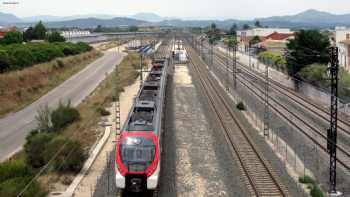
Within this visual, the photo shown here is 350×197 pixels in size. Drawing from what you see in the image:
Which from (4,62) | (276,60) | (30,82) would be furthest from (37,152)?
(276,60)

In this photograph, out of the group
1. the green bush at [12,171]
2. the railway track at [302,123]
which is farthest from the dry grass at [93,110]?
the railway track at [302,123]

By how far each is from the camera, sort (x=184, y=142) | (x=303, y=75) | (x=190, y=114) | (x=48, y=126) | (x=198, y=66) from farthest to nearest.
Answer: (x=198, y=66) → (x=303, y=75) → (x=190, y=114) → (x=48, y=126) → (x=184, y=142)

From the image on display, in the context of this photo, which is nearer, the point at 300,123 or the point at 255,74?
the point at 300,123

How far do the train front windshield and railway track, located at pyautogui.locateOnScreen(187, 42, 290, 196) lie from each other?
4.91 metres

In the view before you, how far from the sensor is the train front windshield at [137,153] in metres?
19.3

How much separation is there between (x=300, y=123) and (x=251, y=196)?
1744 cm

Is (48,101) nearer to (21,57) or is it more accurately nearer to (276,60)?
(21,57)

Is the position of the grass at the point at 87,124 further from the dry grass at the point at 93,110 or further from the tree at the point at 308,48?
the tree at the point at 308,48

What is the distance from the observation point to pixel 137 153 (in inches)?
774

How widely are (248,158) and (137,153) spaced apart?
28.1 ft

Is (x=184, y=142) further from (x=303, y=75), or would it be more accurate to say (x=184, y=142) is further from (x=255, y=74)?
(x=255, y=74)

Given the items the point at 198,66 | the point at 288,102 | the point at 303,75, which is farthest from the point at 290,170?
the point at 198,66

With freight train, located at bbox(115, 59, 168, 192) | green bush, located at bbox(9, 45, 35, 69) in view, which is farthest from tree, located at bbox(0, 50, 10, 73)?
freight train, located at bbox(115, 59, 168, 192)

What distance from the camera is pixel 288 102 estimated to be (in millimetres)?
46156
